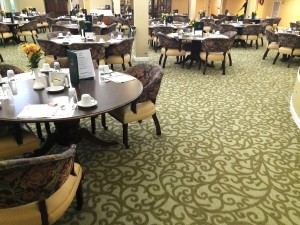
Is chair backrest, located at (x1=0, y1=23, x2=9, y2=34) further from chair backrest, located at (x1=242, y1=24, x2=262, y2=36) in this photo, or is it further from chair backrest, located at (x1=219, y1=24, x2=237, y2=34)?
chair backrest, located at (x1=242, y1=24, x2=262, y2=36)

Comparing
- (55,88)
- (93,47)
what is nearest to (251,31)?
(93,47)

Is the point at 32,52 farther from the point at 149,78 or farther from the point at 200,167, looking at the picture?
the point at 200,167

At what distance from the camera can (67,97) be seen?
2.23 meters

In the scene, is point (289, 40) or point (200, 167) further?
point (289, 40)

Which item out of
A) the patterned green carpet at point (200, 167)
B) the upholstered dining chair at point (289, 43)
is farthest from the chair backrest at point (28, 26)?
the upholstered dining chair at point (289, 43)

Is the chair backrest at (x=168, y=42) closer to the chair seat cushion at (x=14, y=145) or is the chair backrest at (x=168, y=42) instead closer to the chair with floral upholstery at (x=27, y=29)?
the chair seat cushion at (x=14, y=145)

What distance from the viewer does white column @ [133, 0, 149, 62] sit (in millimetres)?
6402

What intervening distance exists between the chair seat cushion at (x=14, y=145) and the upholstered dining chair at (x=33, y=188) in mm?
768

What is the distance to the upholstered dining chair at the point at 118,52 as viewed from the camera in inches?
203

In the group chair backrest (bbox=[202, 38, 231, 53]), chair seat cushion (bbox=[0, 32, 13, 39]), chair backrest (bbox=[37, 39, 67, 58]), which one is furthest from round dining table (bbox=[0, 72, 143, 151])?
chair seat cushion (bbox=[0, 32, 13, 39])

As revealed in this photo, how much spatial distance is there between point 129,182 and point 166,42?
421 centimetres

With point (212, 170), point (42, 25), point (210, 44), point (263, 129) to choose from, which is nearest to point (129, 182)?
point (212, 170)

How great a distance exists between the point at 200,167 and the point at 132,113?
887 mm

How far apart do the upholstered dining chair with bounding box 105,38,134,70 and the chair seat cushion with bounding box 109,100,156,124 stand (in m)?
2.52
